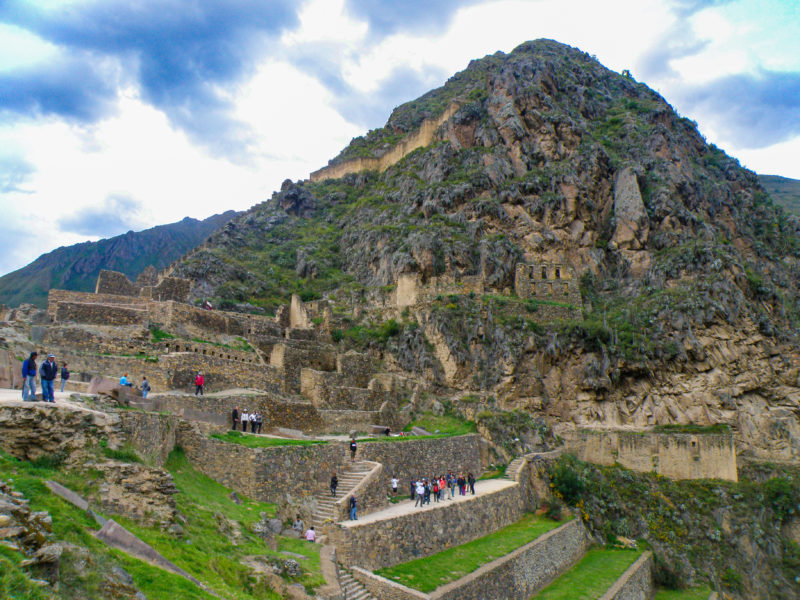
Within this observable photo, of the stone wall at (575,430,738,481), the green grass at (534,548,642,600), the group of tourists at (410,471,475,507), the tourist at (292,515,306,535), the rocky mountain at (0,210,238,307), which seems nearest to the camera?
A: the tourist at (292,515,306,535)

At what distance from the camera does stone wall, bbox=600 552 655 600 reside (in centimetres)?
2003

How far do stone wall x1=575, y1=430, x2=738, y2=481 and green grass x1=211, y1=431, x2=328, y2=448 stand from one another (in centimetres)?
2002

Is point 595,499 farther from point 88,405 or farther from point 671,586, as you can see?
point 88,405

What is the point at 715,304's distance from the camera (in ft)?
131

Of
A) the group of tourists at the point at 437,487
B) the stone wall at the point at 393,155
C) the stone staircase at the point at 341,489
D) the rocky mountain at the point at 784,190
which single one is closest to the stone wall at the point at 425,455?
the group of tourists at the point at 437,487

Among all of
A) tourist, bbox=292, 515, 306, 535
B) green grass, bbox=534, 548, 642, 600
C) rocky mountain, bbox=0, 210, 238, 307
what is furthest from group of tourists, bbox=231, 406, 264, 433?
rocky mountain, bbox=0, 210, 238, 307

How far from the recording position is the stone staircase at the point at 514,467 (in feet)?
83.1

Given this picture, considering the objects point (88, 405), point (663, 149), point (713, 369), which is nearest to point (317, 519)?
point (88, 405)

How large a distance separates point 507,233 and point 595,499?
1108 inches

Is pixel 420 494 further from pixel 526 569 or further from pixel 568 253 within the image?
pixel 568 253

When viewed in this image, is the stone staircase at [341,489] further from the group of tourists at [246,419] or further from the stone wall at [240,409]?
the stone wall at [240,409]

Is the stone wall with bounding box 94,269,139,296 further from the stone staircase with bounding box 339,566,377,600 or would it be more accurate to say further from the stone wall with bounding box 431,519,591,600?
the stone wall with bounding box 431,519,591,600

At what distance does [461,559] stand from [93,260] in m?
69.9

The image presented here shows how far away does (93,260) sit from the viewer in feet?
238
